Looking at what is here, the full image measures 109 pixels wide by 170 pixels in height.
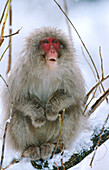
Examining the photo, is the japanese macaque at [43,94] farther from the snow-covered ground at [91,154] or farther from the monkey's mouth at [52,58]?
the snow-covered ground at [91,154]

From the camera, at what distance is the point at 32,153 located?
3.21 m

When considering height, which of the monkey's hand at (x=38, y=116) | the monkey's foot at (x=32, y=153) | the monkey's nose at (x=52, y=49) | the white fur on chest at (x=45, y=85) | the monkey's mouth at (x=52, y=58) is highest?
the monkey's nose at (x=52, y=49)

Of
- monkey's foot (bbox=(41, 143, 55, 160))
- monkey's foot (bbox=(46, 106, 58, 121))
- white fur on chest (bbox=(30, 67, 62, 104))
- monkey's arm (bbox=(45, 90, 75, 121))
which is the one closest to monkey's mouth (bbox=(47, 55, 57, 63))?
white fur on chest (bbox=(30, 67, 62, 104))

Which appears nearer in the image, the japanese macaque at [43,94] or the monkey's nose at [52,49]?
the monkey's nose at [52,49]

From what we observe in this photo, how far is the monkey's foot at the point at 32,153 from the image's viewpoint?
10.4 ft

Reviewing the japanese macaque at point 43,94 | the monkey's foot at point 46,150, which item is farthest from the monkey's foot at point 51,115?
the monkey's foot at point 46,150

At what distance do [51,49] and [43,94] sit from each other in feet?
2.31

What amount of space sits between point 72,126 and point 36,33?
50.8 inches

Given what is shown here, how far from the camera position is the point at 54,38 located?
3488mm

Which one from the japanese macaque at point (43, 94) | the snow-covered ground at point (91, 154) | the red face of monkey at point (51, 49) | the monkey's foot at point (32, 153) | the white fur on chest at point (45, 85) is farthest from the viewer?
the white fur on chest at point (45, 85)

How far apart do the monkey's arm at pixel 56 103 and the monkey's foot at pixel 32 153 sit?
0.40 meters

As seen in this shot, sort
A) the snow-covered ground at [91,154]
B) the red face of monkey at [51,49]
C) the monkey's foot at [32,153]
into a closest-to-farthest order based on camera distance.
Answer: the snow-covered ground at [91,154], the monkey's foot at [32,153], the red face of monkey at [51,49]

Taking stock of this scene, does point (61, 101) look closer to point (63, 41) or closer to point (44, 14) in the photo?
point (63, 41)

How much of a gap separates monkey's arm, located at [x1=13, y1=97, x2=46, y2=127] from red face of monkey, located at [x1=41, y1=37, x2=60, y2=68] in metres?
0.53
